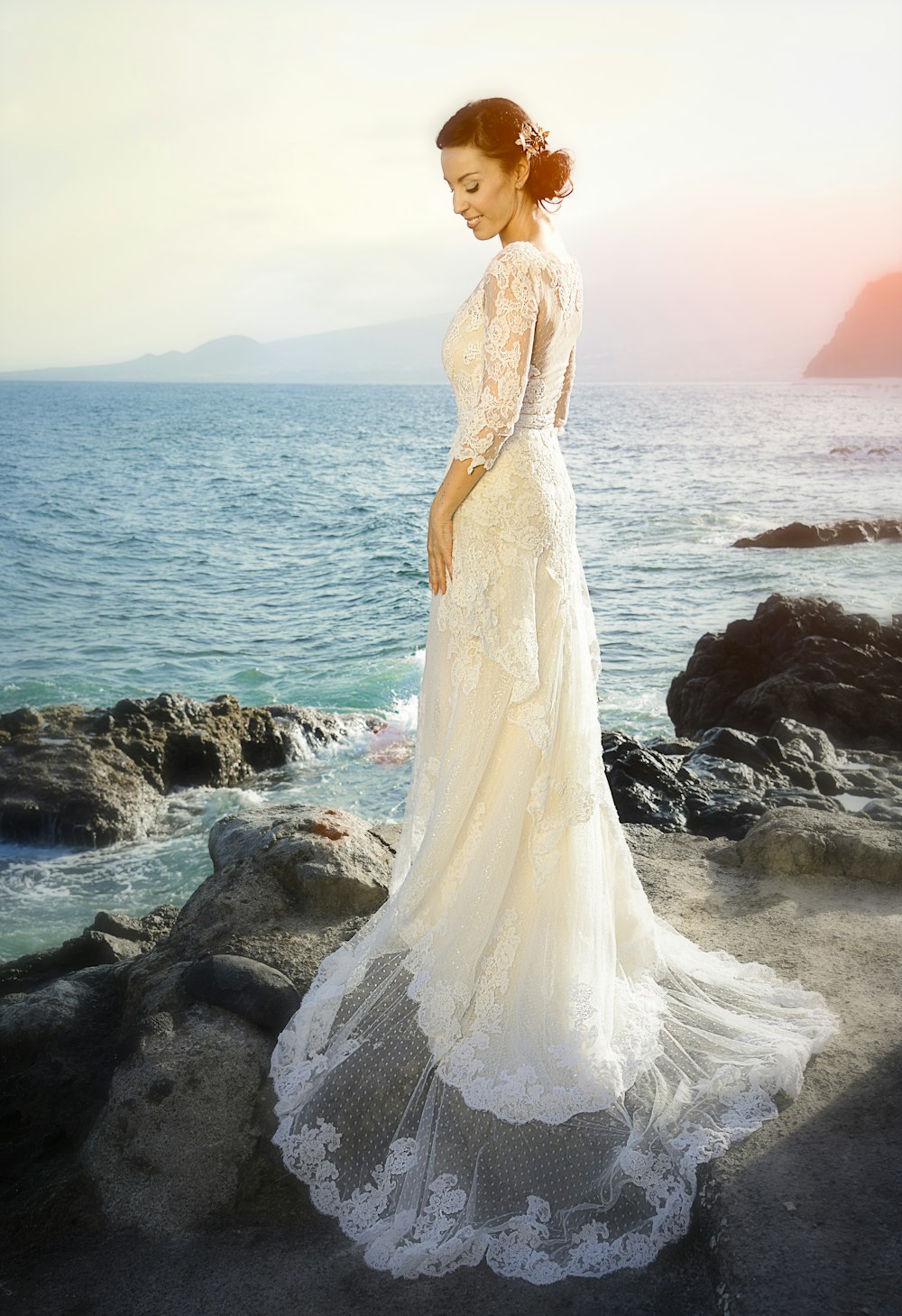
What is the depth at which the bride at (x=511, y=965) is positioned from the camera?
9.47ft

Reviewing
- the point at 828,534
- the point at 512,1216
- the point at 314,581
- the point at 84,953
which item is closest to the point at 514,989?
the point at 512,1216

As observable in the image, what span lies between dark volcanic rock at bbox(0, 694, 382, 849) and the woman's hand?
6.27m

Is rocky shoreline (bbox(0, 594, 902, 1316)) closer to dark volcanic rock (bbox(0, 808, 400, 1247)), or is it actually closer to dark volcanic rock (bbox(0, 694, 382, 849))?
dark volcanic rock (bbox(0, 808, 400, 1247))

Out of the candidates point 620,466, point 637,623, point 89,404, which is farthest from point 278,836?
point 89,404

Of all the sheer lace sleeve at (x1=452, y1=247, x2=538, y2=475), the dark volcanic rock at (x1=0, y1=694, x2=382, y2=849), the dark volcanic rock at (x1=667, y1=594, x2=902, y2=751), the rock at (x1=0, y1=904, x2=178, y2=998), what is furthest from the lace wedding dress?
the dark volcanic rock at (x1=667, y1=594, x2=902, y2=751)

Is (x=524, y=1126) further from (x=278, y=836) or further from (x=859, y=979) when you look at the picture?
(x=278, y=836)

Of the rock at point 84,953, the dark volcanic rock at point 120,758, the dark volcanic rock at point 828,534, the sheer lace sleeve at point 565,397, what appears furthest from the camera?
the dark volcanic rock at point 828,534

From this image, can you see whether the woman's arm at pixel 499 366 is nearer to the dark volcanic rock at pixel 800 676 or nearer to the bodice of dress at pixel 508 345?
the bodice of dress at pixel 508 345

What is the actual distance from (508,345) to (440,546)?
0.64 m

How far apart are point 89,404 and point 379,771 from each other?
9847 centimetres

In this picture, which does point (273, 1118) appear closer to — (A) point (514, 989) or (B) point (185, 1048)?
(B) point (185, 1048)

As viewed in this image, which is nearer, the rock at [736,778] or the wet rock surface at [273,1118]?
the wet rock surface at [273,1118]

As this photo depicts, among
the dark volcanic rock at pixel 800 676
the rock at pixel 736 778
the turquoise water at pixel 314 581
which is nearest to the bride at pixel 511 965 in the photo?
the rock at pixel 736 778

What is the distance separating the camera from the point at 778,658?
10.7m
